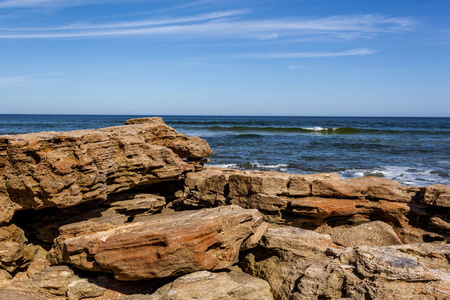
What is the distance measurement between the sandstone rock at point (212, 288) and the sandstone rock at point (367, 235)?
8.08 feet

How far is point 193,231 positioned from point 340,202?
3912 mm

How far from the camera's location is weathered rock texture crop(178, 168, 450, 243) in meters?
7.43

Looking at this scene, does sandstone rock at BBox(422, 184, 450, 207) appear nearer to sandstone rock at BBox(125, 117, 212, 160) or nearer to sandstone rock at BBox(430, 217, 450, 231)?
sandstone rock at BBox(430, 217, 450, 231)

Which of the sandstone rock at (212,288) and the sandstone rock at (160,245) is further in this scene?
the sandstone rock at (160,245)

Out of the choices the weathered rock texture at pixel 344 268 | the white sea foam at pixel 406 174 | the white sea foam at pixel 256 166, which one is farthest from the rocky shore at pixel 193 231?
the white sea foam at pixel 256 166

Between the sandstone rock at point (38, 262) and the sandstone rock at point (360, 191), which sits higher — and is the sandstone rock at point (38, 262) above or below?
below

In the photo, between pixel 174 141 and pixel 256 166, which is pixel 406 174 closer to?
pixel 256 166

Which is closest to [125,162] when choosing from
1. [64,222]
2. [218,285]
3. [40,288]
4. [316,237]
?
[64,222]

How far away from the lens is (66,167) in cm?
654

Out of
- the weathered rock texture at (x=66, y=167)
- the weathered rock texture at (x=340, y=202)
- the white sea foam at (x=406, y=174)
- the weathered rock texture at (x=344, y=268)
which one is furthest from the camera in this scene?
the white sea foam at (x=406, y=174)

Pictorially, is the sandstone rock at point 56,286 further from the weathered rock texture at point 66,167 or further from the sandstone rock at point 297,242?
the sandstone rock at point 297,242

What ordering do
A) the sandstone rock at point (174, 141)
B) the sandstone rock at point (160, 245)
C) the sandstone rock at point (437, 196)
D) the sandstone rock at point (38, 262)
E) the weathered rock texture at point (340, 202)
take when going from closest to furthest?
A: the sandstone rock at point (160, 245) < the sandstone rock at point (38, 262) < the sandstone rock at point (437, 196) < the weathered rock texture at point (340, 202) < the sandstone rock at point (174, 141)

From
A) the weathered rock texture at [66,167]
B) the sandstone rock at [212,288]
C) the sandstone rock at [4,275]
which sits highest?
the weathered rock texture at [66,167]

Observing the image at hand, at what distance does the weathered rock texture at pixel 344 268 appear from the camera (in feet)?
15.1
